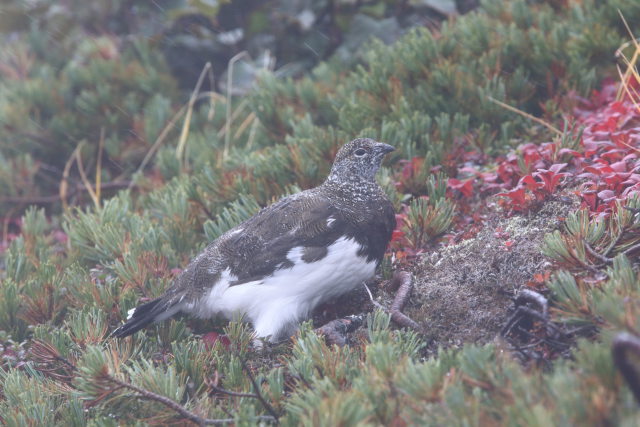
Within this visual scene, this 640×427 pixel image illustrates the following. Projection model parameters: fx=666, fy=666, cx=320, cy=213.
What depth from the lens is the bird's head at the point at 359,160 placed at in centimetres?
302

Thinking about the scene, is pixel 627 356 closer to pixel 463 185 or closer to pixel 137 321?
pixel 463 185

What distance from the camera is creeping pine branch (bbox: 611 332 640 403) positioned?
147 cm

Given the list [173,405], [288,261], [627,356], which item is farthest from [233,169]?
[627,356]

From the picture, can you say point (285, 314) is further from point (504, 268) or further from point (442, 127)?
point (442, 127)

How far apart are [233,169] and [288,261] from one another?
3.96 feet

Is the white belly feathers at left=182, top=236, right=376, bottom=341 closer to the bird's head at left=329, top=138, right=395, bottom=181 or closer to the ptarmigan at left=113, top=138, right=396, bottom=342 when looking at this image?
the ptarmigan at left=113, top=138, right=396, bottom=342

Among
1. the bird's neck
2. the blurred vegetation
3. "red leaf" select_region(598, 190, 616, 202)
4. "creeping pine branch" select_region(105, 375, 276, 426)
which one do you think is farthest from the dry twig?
"red leaf" select_region(598, 190, 616, 202)

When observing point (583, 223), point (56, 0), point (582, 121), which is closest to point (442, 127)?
point (582, 121)

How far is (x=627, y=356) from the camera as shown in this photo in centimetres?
148

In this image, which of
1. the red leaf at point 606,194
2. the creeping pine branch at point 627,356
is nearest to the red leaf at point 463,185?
the red leaf at point 606,194

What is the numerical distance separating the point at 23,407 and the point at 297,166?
6.00 feet

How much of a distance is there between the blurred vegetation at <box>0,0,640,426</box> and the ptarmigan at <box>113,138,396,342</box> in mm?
181

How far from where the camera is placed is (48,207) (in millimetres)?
4969

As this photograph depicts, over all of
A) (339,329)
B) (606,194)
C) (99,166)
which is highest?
(606,194)
